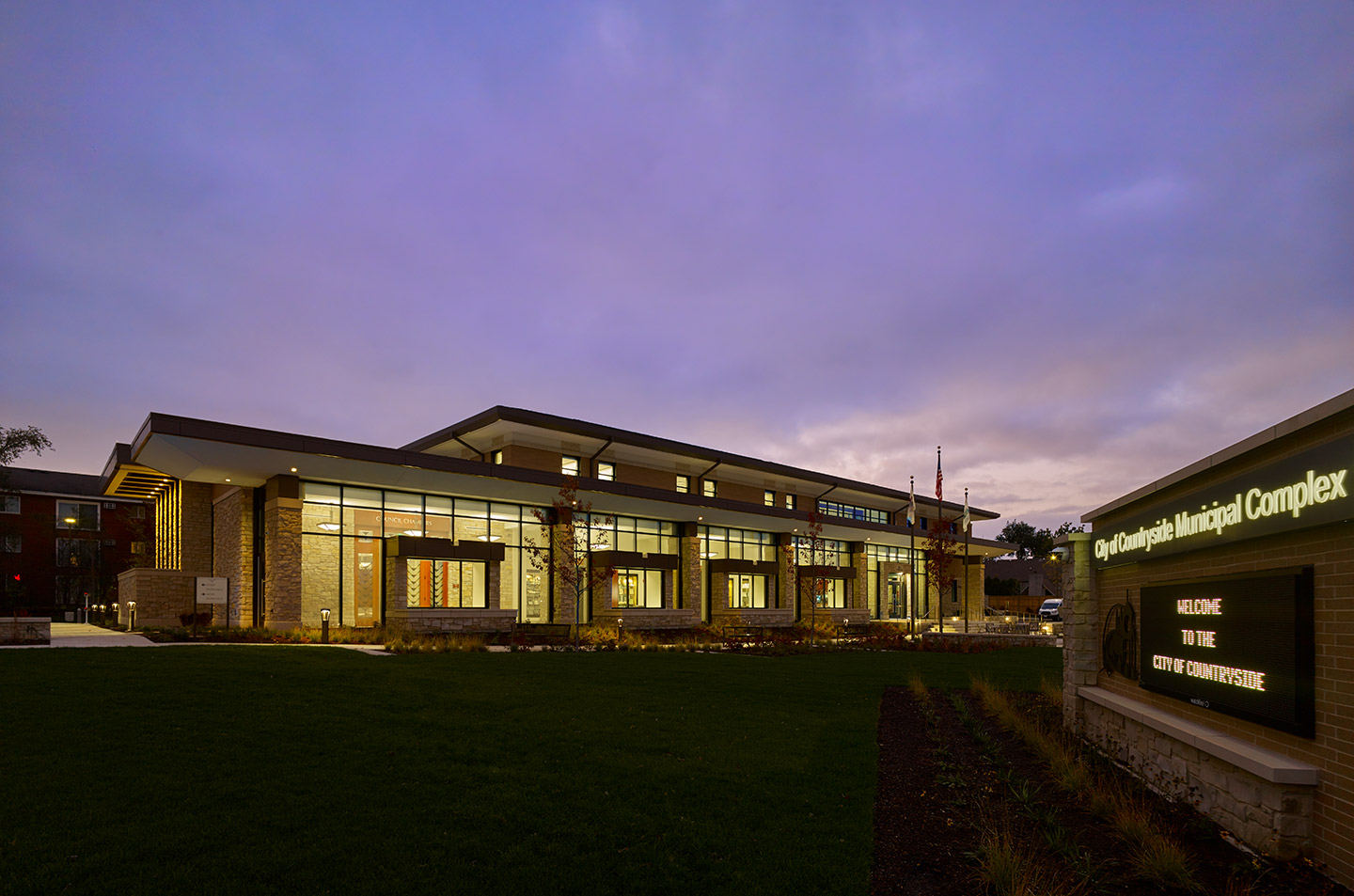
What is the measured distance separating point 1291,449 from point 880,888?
5.31 metres

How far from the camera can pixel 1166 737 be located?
9.34m

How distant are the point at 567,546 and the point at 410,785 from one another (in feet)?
82.7

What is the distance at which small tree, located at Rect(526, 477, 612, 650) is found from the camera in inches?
1289

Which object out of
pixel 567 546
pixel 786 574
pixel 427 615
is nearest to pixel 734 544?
pixel 786 574

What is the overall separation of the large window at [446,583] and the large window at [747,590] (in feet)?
57.3

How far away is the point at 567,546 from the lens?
111 feet

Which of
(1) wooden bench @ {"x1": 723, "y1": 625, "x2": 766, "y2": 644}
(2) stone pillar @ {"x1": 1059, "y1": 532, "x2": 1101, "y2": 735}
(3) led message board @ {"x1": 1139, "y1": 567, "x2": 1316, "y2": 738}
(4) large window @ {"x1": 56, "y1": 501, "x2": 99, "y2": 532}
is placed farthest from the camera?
(4) large window @ {"x1": 56, "y1": 501, "x2": 99, "y2": 532}

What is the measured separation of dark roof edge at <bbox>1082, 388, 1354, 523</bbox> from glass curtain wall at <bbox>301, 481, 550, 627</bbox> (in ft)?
92.6

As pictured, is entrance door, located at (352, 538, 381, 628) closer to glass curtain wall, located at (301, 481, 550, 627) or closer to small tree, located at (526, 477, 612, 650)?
glass curtain wall, located at (301, 481, 550, 627)

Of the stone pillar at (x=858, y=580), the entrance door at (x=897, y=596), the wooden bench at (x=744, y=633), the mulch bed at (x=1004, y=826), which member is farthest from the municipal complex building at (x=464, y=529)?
the mulch bed at (x=1004, y=826)

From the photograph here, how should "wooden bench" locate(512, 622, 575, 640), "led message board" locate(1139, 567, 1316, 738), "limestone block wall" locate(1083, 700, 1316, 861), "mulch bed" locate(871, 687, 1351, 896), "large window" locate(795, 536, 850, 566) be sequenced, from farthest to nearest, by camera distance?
"large window" locate(795, 536, 850, 566) < "wooden bench" locate(512, 622, 575, 640) < "led message board" locate(1139, 567, 1316, 738) < "limestone block wall" locate(1083, 700, 1316, 861) < "mulch bed" locate(871, 687, 1351, 896)

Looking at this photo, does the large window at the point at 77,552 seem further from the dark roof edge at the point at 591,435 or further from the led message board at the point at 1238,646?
the led message board at the point at 1238,646

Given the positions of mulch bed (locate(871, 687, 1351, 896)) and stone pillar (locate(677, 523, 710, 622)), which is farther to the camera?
stone pillar (locate(677, 523, 710, 622))

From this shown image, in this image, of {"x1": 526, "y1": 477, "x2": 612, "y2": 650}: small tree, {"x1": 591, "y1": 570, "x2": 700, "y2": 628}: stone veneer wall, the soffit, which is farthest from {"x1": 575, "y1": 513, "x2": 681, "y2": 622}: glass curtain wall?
{"x1": 526, "y1": 477, "x2": 612, "y2": 650}: small tree
